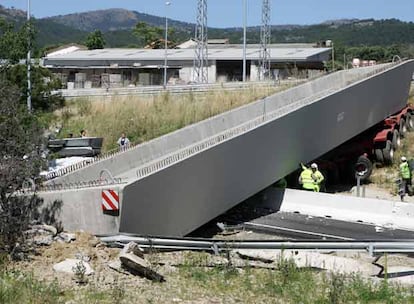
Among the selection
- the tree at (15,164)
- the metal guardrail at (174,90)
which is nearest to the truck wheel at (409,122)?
the metal guardrail at (174,90)

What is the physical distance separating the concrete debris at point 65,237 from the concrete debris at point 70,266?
127 cm

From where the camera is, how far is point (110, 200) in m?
10.4

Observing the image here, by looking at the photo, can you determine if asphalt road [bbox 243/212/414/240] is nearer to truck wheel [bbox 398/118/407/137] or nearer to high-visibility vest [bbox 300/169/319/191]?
high-visibility vest [bbox 300/169/319/191]

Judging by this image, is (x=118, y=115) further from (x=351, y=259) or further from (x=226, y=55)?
(x=226, y=55)

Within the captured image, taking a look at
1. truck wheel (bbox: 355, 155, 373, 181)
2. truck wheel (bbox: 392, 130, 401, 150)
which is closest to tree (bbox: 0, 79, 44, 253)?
truck wheel (bbox: 355, 155, 373, 181)

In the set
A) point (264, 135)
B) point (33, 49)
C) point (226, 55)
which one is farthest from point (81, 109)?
point (226, 55)

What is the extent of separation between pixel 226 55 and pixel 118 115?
3254 centimetres

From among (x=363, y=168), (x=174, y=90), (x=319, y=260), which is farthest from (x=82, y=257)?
(x=174, y=90)

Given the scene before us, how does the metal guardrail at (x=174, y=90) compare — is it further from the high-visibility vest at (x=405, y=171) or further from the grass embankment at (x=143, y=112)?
the high-visibility vest at (x=405, y=171)

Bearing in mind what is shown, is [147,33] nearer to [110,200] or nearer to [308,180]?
[308,180]

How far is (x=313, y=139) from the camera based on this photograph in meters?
18.4

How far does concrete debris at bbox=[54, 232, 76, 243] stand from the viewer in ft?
31.1

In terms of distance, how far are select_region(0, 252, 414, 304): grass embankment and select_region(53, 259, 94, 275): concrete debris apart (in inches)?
17.7

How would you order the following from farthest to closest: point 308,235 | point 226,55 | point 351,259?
point 226,55, point 308,235, point 351,259
